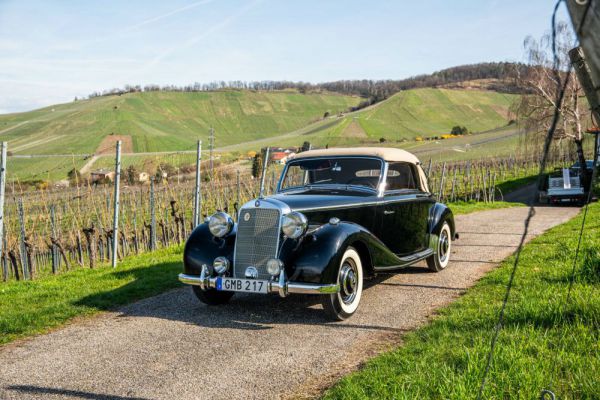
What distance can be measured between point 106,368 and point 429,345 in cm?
281

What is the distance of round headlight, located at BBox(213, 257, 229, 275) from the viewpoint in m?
6.20

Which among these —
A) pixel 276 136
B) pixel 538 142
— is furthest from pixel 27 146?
pixel 538 142

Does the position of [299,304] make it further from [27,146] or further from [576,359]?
[27,146]

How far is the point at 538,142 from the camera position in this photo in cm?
3094

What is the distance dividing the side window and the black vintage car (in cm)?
2

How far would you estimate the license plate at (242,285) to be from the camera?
5801mm

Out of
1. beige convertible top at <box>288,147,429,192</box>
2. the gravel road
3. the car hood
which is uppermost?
beige convertible top at <box>288,147,429,192</box>

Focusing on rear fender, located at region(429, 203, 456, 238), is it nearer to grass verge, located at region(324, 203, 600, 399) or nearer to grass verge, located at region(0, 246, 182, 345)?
grass verge, located at region(324, 203, 600, 399)

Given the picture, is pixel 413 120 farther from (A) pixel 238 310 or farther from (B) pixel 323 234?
(B) pixel 323 234

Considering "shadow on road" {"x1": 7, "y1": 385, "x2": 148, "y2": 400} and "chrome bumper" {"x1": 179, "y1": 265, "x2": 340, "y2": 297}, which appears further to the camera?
"chrome bumper" {"x1": 179, "y1": 265, "x2": 340, "y2": 297}

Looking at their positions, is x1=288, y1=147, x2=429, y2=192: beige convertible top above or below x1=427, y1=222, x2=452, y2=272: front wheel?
above

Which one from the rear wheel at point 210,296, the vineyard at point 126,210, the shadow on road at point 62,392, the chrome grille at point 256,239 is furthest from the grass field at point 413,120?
the shadow on road at point 62,392

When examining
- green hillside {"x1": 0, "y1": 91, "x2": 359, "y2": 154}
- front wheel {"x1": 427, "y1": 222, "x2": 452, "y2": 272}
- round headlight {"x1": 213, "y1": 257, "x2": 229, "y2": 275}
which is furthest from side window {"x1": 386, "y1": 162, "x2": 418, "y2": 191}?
green hillside {"x1": 0, "y1": 91, "x2": 359, "y2": 154}

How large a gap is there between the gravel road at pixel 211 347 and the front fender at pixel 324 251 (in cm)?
55
